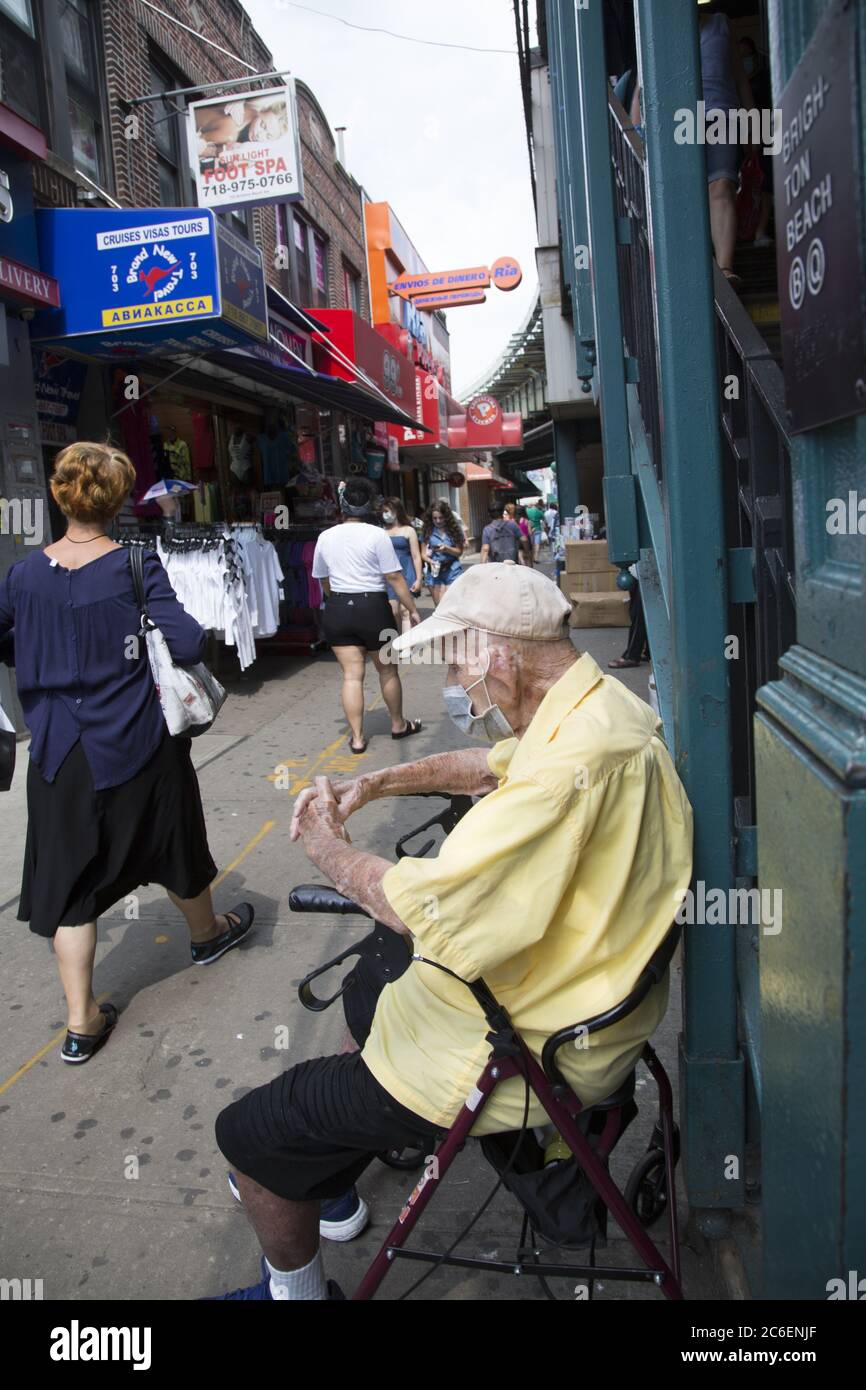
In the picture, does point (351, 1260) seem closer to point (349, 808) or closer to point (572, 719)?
point (349, 808)

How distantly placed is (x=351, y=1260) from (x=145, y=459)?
28.8 feet

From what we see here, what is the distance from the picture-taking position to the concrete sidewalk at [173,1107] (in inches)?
91.0

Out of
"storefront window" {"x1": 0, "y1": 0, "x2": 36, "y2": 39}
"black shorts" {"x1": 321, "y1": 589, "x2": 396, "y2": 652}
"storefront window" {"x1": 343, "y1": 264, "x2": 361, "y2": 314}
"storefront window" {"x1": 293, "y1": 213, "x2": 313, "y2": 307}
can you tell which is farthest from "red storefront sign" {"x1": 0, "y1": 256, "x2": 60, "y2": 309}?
"storefront window" {"x1": 343, "y1": 264, "x2": 361, "y2": 314}

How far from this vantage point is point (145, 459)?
31.9 ft

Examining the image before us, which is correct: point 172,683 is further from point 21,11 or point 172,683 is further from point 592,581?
point 592,581

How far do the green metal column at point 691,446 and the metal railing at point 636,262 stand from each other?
29.8 inches

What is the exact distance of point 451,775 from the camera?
2627 mm

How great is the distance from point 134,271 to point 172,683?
5251mm

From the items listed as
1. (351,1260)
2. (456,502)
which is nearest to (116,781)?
(351,1260)

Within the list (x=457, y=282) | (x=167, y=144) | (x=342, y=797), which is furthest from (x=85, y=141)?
(x=457, y=282)

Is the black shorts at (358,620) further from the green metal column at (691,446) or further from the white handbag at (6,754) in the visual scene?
the green metal column at (691,446)

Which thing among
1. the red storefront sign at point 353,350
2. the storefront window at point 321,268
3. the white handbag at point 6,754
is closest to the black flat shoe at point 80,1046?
the white handbag at point 6,754

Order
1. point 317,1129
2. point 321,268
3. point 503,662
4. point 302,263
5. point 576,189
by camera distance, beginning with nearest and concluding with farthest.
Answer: point 317,1129 < point 503,662 < point 576,189 < point 302,263 < point 321,268

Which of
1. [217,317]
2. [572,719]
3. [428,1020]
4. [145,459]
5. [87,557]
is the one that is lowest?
[428,1020]
